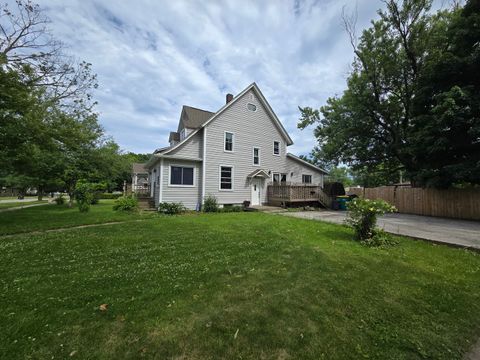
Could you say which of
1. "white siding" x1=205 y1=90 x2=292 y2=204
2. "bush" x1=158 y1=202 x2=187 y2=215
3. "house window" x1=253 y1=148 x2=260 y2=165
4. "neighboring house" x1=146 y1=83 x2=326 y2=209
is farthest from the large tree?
"bush" x1=158 y1=202 x2=187 y2=215

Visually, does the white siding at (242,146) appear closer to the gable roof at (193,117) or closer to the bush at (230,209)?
the bush at (230,209)

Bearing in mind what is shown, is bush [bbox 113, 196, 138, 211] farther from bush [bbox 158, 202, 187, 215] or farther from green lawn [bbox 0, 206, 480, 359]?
green lawn [bbox 0, 206, 480, 359]

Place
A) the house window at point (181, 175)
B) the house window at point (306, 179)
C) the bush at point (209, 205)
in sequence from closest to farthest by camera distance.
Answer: the house window at point (181, 175)
the bush at point (209, 205)
the house window at point (306, 179)

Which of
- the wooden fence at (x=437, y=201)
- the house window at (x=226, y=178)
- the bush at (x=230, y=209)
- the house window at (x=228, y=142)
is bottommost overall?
the bush at (x=230, y=209)

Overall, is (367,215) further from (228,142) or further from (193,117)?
(193,117)

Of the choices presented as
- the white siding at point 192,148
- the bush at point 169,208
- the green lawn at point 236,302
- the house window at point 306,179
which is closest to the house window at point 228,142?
the white siding at point 192,148

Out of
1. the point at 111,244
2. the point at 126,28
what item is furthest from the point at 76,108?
the point at 111,244

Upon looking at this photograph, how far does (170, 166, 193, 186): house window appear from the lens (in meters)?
13.8

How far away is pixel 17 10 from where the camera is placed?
9.90 m

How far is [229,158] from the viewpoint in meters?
15.6

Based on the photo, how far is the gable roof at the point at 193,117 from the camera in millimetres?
17609

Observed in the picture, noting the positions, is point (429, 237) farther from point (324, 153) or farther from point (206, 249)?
point (324, 153)

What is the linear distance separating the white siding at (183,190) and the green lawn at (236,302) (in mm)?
8029

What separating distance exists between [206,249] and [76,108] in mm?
13244
